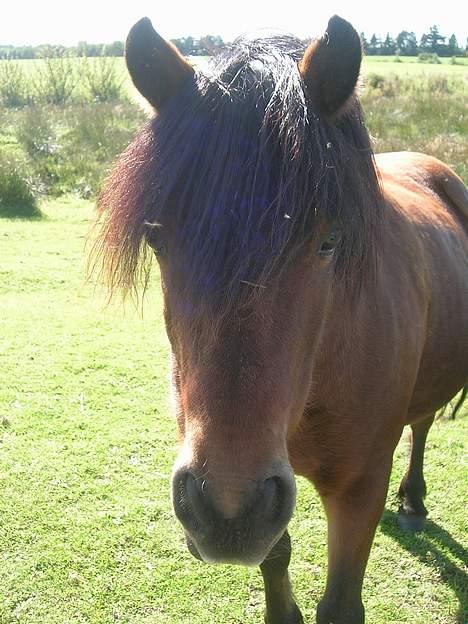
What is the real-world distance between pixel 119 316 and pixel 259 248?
4772 mm

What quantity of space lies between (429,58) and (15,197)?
136 feet

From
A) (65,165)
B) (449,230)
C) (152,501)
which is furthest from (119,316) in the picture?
(65,165)

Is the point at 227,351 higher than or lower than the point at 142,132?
lower

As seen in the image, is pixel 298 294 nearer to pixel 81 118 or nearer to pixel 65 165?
pixel 65 165

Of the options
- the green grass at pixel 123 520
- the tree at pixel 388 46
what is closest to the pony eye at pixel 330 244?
the green grass at pixel 123 520

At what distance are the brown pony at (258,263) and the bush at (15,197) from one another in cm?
876

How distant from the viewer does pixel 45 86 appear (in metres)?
21.4

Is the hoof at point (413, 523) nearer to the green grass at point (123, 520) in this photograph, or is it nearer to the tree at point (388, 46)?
the green grass at point (123, 520)

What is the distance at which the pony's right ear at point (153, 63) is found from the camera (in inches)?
63.6

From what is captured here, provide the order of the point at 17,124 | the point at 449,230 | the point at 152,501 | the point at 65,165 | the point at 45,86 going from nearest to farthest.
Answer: the point at 449,230, the point at 152,501, the point at 65,165, the point at 17,124, the point at 45,86

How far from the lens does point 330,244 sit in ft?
5.06

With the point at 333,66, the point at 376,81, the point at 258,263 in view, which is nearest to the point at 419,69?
the point at 376,81

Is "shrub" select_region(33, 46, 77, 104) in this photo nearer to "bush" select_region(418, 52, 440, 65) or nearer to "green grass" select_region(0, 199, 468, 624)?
"green grass" select_region(0, 199, 468, 624)

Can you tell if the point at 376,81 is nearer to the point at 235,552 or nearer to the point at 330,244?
the point at 330,244
